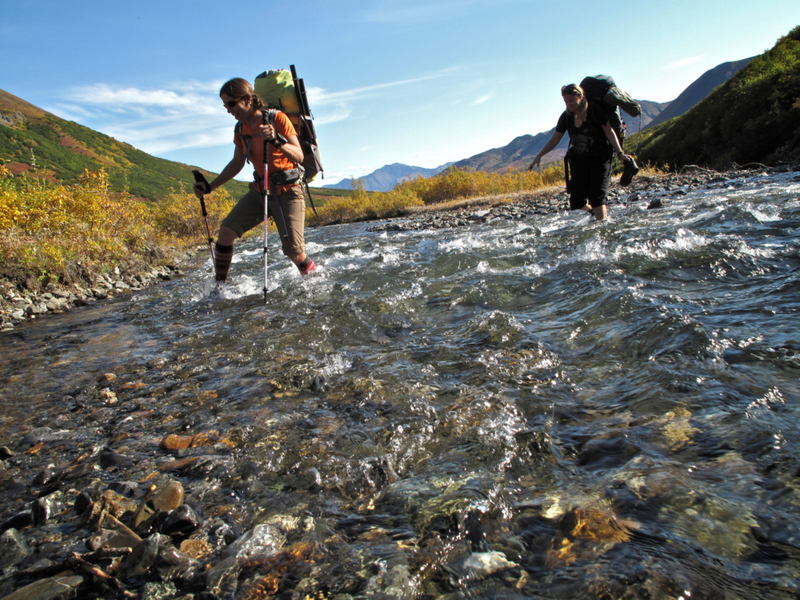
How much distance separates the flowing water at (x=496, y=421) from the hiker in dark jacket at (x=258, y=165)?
1.40m

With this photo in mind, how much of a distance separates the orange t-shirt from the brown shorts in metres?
0.18

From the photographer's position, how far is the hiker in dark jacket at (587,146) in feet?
24.3

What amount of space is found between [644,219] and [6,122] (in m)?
188

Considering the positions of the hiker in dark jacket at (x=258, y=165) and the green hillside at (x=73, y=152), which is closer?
the hiker in dark jacket at (x=258, y=165)

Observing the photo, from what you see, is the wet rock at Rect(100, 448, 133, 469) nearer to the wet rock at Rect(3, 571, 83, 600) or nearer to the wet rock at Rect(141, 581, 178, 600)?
the wet rock at Rect(3, 571, 83, 600)

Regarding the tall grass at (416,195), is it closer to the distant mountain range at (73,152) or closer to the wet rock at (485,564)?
the wet rock at (485,564)

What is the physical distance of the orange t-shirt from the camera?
593 cm

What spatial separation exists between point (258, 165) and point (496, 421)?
5143 mm

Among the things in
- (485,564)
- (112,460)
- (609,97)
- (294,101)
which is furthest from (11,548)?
(609,97)

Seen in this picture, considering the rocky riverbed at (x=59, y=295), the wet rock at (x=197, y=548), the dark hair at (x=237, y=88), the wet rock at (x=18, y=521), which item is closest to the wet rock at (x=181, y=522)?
the wet rock at (x=197, y=548)

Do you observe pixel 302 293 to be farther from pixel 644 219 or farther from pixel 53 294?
pixel 644 219

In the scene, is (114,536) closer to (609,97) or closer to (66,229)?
(609,97)

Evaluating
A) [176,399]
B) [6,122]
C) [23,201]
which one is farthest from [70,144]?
[176,399]

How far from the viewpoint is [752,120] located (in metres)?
22.0
